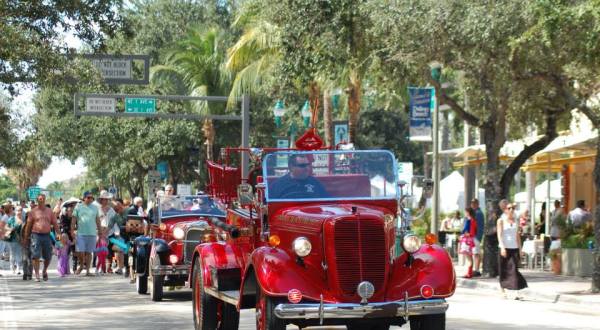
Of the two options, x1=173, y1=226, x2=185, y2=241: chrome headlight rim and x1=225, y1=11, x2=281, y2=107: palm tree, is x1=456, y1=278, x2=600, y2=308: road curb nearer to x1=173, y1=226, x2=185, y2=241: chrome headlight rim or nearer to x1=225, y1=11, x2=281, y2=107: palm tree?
x1=173, y1=226, x2=185, y2=241: chrome headlight rim

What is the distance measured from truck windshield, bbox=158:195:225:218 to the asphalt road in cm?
150

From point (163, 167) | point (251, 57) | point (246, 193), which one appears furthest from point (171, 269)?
point (163, 167)

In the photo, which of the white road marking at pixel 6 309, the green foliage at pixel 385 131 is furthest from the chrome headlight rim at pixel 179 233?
the green foliage at pixel 385 131

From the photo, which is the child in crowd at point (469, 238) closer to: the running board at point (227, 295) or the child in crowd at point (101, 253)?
the child in crowd at point (101, 253)

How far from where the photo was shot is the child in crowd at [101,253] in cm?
2833

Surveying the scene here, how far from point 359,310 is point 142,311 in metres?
7.22

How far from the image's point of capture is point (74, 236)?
28.7 m

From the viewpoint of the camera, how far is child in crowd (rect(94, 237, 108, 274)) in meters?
28.3

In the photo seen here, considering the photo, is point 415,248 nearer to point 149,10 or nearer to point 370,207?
point 370,207

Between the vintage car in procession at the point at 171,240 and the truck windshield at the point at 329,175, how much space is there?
5589 millimetres

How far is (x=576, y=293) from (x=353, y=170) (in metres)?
9.93

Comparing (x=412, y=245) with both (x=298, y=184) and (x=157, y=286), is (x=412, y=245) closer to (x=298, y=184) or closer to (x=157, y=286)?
(x=298, y=184)

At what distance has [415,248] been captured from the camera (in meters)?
12.4

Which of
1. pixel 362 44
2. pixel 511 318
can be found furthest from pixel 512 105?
pixel 511 318
